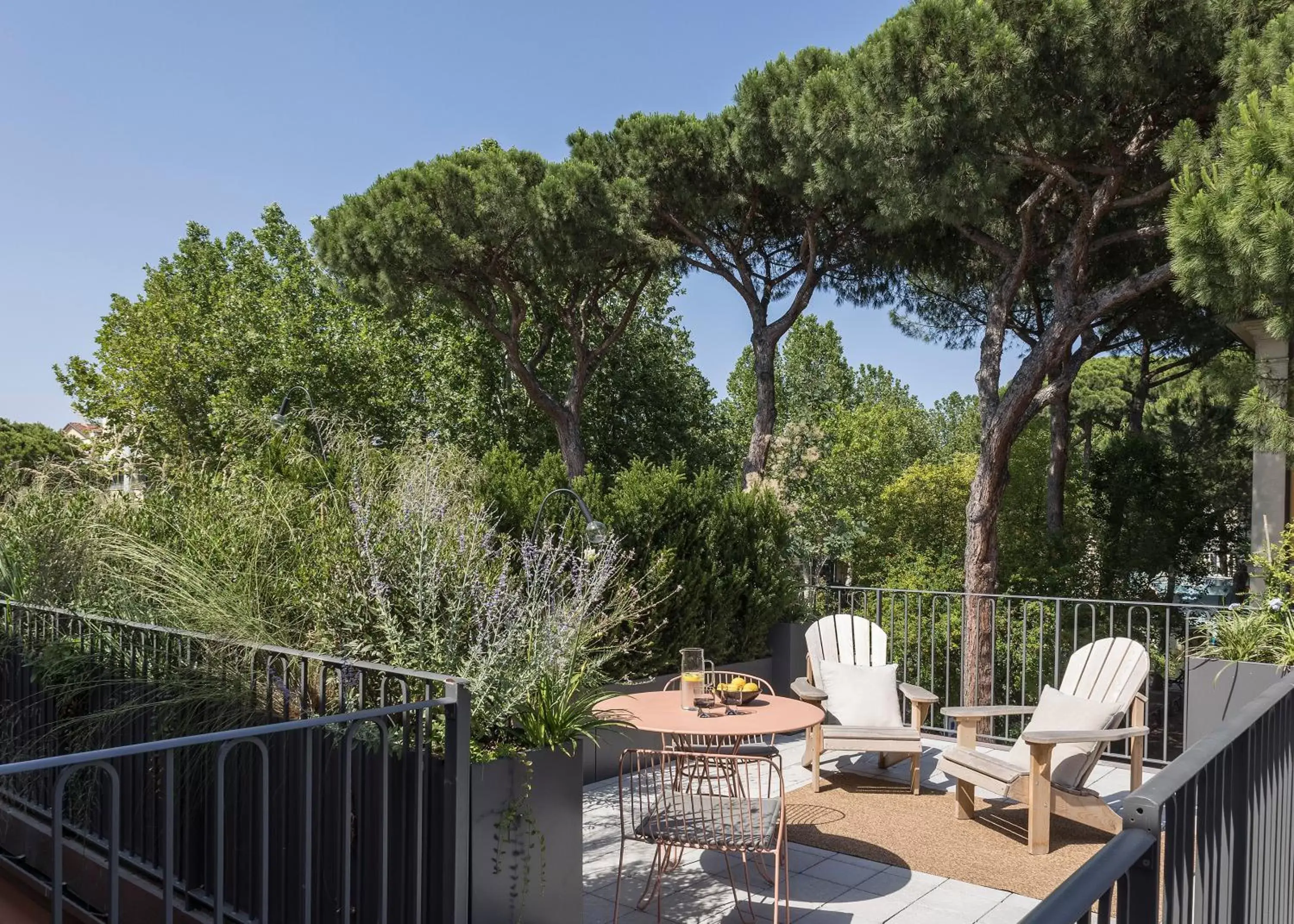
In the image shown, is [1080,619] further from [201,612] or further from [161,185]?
[161,185]

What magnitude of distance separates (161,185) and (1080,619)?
15817 mm

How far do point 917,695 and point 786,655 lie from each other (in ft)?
5.50

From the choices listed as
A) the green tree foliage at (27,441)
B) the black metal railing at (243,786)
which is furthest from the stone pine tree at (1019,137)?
the green tree foliage at (27,441)

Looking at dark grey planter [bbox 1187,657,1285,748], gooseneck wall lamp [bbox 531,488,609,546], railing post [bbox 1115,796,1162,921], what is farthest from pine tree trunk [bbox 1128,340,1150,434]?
railing post [bbox 1115,796,1162,921]

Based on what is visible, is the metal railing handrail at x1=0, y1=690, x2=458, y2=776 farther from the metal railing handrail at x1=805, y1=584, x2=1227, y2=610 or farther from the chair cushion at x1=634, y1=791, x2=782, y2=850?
the metal railing handrail at x1=805, y1=584, x2=1227, y2=610

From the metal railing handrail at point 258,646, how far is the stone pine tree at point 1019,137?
6.30 m

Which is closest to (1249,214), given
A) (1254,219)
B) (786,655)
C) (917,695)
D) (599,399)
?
(1254,219)

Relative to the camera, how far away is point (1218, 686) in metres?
4.59

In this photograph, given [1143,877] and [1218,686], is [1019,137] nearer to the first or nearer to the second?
[1218,686]

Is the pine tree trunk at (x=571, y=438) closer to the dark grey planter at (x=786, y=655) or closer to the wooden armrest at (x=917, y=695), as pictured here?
the dark grey planter at (x=786, y=655)

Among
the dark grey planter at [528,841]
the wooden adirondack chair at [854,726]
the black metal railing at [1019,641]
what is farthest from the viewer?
the black metal railing at [1019,641]

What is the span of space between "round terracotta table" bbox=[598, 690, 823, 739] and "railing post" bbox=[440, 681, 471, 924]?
920 mm

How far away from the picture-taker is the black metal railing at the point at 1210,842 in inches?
45.0

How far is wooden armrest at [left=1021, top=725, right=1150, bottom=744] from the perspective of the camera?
14.2 feet
